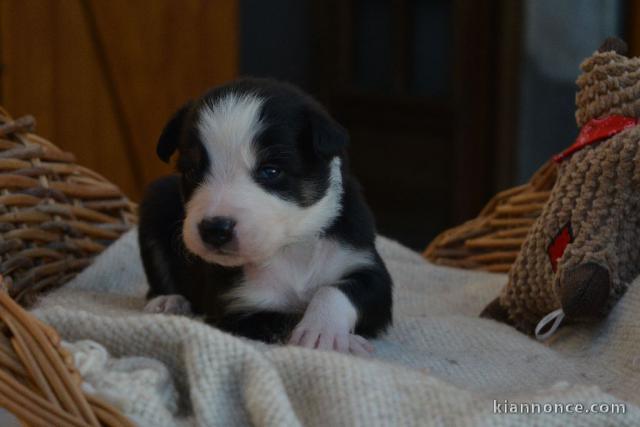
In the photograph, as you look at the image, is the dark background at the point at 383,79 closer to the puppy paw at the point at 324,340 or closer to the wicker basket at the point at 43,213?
the wicker basket at the point at 43,213

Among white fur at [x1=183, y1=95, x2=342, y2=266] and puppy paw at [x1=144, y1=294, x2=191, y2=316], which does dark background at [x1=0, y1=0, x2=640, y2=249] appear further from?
white fur at [x1=183, y1=95, x2=342, y2=266]

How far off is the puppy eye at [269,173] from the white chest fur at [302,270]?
19 cm

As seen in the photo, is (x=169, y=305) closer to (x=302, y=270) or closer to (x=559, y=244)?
(x=302, y=270)

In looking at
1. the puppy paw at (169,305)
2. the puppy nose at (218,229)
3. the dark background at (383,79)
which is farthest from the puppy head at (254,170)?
the dark background at (383,79)

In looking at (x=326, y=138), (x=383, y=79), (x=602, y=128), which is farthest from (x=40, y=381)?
(x=383, y=79)

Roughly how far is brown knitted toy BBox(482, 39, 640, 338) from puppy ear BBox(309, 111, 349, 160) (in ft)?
1.57

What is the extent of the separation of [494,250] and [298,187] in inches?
41.5

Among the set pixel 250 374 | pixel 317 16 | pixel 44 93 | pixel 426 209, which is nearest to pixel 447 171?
pixel 426 209

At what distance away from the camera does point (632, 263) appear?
1884 mm

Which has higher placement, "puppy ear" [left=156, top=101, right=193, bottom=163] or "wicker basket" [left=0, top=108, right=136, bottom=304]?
"puppy ear" [left=156, top=101, right=193, bottom=163]

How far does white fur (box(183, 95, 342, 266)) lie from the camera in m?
1.66

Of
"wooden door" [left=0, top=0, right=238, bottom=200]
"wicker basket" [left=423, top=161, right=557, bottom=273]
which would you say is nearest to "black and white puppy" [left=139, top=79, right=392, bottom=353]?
"wicker basket" [left=423, top=161, right=557, bottom=273]

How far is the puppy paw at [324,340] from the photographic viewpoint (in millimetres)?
1706

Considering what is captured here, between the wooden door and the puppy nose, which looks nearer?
the puppy nose
